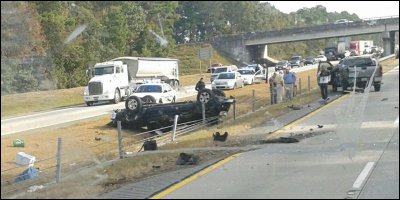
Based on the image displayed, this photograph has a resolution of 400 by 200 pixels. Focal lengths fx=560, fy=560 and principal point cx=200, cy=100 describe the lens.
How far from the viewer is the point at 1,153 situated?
12.1ft

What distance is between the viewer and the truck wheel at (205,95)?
63.8ft

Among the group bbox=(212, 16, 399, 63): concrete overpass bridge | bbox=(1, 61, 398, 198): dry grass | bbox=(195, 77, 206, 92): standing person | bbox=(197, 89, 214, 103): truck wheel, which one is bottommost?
bbox=(1, 61, 398, 198): dry grass

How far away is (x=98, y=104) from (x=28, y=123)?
11.2 meters

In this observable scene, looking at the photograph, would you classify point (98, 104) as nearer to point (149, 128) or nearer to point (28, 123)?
point (28, 123)

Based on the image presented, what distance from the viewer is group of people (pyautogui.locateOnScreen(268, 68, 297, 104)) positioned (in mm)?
22178

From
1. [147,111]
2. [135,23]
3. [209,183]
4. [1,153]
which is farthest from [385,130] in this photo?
[135,23]

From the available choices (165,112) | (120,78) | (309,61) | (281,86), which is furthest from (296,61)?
(120,78)

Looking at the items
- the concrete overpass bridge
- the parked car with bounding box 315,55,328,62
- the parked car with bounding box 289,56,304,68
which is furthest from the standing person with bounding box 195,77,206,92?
the parked car with bounding box 315,55,328,62

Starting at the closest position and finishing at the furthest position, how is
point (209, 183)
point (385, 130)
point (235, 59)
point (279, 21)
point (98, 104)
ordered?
point (209, 183) < point (385, 130) < point (279, 21) < point (235, 59) < point (98, 104)

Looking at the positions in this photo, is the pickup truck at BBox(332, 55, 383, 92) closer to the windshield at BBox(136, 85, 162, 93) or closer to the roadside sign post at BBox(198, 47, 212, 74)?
the roadside sign post at BBox(198, 47, 212, 74)

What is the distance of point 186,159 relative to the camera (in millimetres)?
10102

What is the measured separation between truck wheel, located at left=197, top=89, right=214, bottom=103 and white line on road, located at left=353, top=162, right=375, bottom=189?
1077cm

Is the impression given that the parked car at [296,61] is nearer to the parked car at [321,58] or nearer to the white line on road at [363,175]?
the parked car at [321,58]

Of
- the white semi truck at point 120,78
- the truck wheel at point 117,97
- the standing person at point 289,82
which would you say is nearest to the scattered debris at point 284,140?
the standing person at point 289,82
